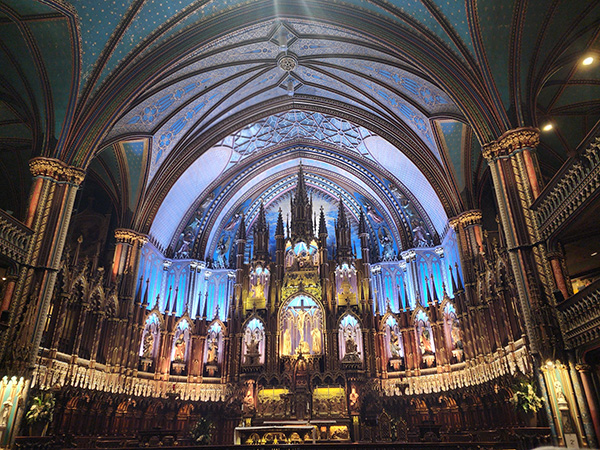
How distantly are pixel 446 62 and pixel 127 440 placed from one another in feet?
61.3

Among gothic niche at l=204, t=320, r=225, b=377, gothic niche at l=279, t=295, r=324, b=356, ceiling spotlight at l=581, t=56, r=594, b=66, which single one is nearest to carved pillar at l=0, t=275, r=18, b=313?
gothic niche at l=204, t=320, r=225, b=377

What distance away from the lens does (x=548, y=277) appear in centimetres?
1249

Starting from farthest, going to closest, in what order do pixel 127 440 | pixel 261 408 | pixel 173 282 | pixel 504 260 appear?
pixel 173 282 < pixel 261 408 < pixel 127 440 < pixel 504 260

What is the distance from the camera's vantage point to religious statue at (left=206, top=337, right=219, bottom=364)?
2284 cm

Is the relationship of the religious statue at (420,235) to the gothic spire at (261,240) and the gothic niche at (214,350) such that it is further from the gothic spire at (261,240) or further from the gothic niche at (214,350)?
the gothic niche at (214,350)

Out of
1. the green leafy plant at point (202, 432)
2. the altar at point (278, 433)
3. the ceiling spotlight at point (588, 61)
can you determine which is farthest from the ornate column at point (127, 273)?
the ceiling spotlight at point (588, 61)

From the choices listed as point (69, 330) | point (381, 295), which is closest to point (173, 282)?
point (69, 330)

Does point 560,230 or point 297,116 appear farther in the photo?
point 297,116

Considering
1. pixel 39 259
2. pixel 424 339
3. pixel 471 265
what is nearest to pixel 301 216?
pixel 424 339

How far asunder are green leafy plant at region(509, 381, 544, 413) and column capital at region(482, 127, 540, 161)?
23.9ft

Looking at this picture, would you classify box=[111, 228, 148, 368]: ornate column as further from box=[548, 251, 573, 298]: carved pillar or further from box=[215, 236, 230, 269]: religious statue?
box=[548, 251, 573, 298]: carved pillar

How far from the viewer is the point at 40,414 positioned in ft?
44.4

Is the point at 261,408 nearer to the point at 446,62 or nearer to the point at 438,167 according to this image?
the point at 438,167

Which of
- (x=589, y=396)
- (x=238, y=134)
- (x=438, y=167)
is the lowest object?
(x=589, y=396)
